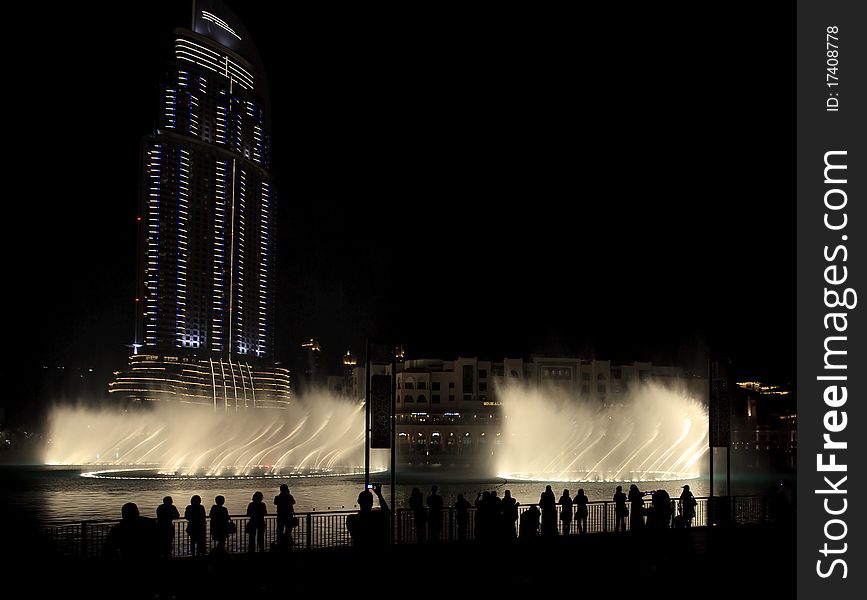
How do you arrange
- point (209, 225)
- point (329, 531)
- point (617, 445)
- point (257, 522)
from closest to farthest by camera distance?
point (257, 522) → point (329, 531) → point (617, 445) → point (209, 225)

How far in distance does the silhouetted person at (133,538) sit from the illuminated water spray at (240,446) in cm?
4461

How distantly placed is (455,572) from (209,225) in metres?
158

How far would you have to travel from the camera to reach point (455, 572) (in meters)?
17.2

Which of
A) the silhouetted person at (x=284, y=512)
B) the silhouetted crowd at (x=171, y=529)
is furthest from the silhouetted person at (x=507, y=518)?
the silhouetted person at (x=284, y=512)

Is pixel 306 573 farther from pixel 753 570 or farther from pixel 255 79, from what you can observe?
pixel 255 79

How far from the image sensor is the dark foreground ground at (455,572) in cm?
1379

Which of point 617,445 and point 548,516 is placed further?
point 617,445

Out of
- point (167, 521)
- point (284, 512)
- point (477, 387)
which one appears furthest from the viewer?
point (477, 387)

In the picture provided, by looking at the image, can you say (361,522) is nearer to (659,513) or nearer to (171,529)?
(171,529)

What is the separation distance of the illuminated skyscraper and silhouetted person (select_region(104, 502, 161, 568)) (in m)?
141

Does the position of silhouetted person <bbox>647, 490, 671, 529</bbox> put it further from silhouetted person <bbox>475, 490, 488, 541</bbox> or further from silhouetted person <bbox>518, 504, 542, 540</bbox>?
silhouetted person <bbox>475, 490, 488, 541</bbox>

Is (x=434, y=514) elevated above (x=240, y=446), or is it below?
above

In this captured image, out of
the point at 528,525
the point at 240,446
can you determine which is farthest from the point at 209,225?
the point at 528,525

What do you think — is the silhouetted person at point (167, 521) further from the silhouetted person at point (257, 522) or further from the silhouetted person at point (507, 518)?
the silhouetted person at point (507, 518)
